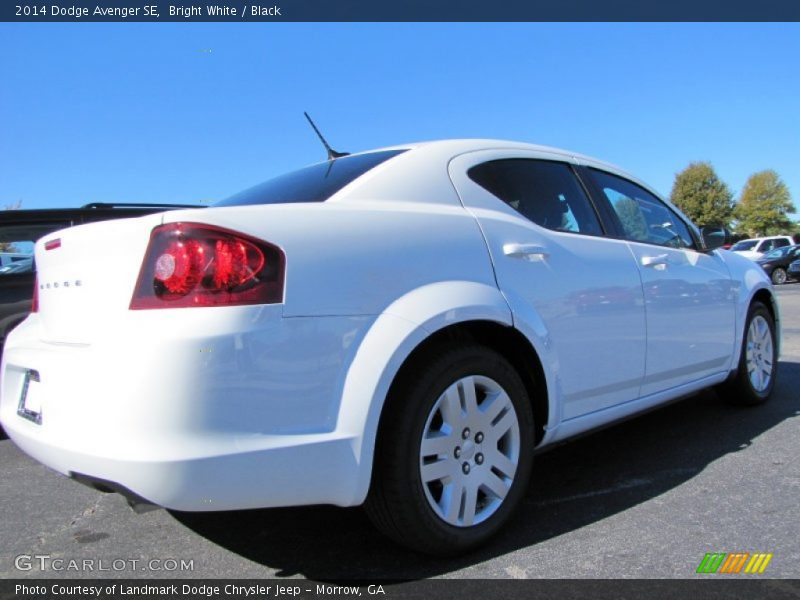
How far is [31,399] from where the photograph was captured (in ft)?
7.32

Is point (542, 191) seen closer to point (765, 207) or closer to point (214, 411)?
point (214, 411)

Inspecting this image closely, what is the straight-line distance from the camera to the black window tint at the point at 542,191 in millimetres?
2771

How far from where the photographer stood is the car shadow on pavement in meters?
2.29

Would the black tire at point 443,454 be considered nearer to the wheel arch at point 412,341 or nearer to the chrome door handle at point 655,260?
the wheel arch at point 412,341

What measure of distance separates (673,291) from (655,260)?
7.8 inches

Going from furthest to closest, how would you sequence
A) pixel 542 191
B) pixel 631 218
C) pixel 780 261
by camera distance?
pixel 780 261
pixel 631 218
pixel 542 191

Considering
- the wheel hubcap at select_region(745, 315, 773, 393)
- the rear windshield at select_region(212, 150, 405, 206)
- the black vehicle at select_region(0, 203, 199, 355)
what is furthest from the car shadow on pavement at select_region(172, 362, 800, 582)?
the black vehicle at select_region(0, 203, 199, 355)

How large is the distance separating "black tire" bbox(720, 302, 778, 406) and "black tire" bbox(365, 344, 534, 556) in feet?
7.99

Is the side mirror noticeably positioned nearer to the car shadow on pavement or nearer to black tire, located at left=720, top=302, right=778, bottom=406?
black tire, located at left=720, top=302, right=778, bottom=406

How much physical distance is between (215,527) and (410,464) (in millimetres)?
1094

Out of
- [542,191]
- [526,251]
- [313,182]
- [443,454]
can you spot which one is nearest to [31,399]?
[313,182]

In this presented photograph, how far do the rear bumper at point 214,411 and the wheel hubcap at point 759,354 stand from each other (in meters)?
3.34
